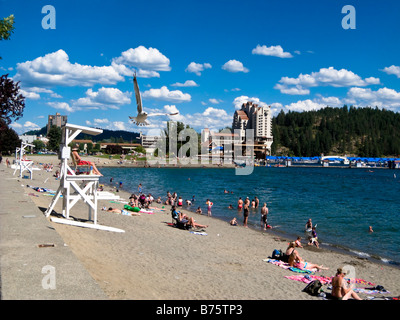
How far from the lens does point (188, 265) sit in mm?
11516

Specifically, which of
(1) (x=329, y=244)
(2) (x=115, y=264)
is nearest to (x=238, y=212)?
(1) (x=329, y=244)

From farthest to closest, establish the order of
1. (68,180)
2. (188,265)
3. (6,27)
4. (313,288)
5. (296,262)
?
(68,180)
(296,262)
(188,265)
(313,288)
(6,27)

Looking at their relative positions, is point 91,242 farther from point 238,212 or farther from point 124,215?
point 238,212

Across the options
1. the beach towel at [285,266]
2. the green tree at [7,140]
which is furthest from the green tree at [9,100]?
the beach towel at [285,266]

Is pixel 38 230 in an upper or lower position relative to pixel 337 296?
upper

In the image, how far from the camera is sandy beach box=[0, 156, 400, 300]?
8.89 metres

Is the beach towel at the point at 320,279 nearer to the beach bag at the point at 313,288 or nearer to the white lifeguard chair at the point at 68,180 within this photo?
the beach bag at the point at 313,288

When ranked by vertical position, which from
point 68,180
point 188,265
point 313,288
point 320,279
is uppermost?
point 68,180

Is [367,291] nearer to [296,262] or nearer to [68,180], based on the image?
[296,262]

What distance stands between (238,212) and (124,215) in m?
12.1

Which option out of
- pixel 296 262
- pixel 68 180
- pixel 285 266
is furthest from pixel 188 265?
pixel 68 180

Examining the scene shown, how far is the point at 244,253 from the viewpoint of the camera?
48.0ft

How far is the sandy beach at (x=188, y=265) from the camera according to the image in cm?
889

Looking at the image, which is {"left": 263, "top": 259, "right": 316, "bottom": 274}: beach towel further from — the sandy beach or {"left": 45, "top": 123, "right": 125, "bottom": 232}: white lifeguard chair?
{"left": 45, "top": 123, "right": 125, "bottom": 232}: white lifeguard chair
